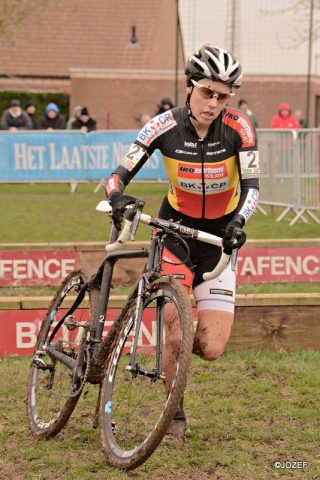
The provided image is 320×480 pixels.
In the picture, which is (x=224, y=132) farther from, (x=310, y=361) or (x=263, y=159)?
(x=263, y=159)

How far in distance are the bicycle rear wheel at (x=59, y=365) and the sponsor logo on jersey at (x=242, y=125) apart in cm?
131

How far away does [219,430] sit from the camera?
6406 millimetres

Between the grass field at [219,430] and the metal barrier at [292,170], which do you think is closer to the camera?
the grass field at [219,430]

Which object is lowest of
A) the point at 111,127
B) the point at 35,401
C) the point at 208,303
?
the point at 111,127

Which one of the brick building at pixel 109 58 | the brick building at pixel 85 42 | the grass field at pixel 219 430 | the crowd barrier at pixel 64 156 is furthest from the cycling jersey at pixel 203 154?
the brick building at pixel 85 42

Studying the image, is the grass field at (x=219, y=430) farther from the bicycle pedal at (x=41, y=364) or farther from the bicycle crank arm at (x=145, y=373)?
the bicycle crank arm at (x=145, y=373)

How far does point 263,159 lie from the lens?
757 inches

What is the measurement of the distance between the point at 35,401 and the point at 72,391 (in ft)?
1.77

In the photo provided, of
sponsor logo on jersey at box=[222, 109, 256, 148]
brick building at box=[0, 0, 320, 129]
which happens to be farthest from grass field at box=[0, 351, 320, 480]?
brick building at box=[0, 0, 320, 129]

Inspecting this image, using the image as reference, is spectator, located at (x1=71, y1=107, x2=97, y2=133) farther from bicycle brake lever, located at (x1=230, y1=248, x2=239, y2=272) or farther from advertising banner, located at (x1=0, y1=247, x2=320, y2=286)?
bicycle brake lever, located at (x1=230, y1=248, x2=239, y2=272)

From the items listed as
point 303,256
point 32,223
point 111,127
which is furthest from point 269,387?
point 111,127

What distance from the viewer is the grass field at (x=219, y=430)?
222 inches

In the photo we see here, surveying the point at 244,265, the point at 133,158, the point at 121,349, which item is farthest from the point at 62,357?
the point at 244,265

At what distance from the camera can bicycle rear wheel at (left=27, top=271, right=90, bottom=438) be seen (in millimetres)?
6148
